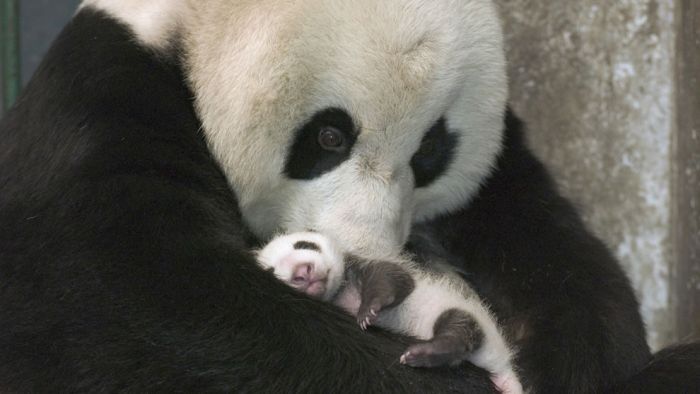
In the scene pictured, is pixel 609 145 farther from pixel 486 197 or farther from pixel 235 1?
pixel 235 1

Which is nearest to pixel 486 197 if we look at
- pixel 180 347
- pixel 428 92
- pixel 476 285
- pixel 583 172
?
pixel 476 285

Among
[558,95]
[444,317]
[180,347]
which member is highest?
[558,95]

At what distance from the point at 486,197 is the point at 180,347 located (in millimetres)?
1334

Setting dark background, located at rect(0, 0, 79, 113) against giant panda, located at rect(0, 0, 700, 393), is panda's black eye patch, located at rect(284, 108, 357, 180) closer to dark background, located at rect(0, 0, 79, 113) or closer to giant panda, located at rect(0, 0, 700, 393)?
giant panda, located at rect(0, 0, 700, 393)

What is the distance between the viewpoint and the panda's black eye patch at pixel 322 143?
3309 mm

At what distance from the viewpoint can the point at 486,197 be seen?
12.6 ft

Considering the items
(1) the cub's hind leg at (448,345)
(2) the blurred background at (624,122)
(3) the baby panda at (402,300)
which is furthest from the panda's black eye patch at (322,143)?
(2) the blurred background at (624,122)

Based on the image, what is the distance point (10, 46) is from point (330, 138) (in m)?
2.39

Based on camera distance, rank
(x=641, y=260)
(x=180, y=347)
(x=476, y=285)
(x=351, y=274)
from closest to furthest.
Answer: (x=180, y=347), (x=351, y=274), (x=476, y=285), (x=641, y=260)

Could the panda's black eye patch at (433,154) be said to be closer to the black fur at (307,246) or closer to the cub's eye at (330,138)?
the cub's eye at (330,138)

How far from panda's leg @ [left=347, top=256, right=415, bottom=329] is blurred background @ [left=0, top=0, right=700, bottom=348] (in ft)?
4.64

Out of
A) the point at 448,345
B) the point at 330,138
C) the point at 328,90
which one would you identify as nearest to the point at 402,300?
the point at 448,345

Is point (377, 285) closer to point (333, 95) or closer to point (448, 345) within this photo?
point (448, 345)

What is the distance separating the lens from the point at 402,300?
10.4 feet
